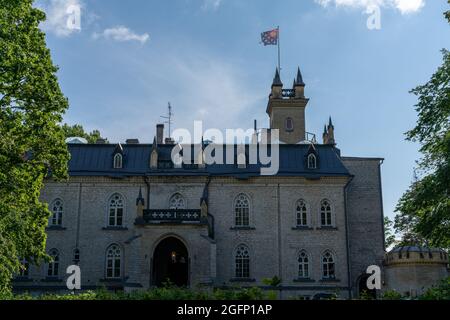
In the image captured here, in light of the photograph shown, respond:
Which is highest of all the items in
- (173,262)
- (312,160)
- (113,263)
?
(312,160)

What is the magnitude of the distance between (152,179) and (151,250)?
5.47 m

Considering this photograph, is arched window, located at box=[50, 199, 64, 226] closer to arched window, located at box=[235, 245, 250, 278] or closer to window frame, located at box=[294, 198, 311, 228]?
arched window, located at box=[235, 245, 250, 278]

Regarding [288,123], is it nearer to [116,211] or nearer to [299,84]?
[299,84]

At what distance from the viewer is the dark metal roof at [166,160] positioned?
3728 cm

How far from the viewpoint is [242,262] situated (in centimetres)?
3625

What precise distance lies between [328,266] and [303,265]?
177 centimetres

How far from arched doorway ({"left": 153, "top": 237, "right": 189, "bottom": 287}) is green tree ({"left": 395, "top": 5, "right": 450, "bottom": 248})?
62.5ft

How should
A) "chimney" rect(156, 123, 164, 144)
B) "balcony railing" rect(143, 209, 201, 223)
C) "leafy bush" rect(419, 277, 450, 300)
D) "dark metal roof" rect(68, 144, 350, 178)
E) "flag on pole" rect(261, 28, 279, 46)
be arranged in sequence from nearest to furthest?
"leafy bush" rect(419, 277, 450, 300) < "balcony railing" rect(143, 209, 201, 223) < "dark metal roof" rect(68, 144, 350, 178) < "chimney" rect(156, 123, 164, 144) < "flag on pole" rect(261, 28, 279, 46)

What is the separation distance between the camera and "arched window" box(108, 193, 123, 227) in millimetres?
36781

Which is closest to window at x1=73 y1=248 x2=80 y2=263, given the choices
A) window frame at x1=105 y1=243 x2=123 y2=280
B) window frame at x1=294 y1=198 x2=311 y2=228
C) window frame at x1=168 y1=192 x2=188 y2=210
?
window frame at x1=105 y1=243 x2=123 y2=280

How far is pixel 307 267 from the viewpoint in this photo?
1423 inches

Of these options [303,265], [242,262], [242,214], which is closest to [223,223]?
[242,214]

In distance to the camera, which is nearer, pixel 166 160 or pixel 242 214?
pixel 242 214
